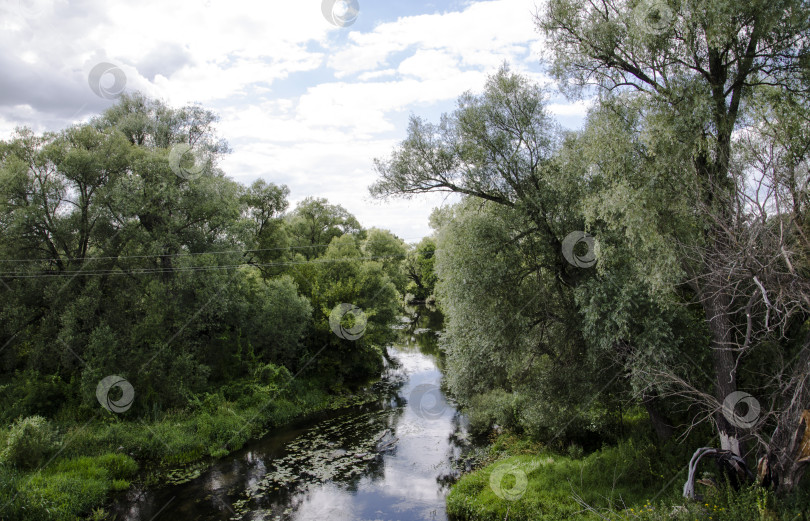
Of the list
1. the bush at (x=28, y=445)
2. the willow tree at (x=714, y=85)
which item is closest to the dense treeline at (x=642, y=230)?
the willow tree at (x=714, y=85)

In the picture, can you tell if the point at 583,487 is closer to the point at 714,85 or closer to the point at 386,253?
the point at 714,85

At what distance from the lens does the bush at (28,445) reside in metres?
13.3

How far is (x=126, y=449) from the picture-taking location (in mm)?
15977

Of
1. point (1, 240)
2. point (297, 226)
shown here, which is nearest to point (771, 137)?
point (1, 240)

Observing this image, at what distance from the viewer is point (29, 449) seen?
44.6 feet

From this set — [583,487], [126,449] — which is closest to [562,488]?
[583,487]

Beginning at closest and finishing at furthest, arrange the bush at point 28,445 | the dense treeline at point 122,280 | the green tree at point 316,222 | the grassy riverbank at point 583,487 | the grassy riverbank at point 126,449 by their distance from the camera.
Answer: the grassy riverbank at point 583,487
the grassy riverbank at point 126,449
the bush at point 28,445
the dense treeline at point 122,280
the green tree at point 316,222

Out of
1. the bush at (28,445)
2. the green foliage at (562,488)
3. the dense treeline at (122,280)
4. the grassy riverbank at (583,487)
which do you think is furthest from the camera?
the dense treeline at (122,280)

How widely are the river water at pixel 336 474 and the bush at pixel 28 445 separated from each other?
3.01 meters

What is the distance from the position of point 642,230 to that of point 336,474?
11.3 m

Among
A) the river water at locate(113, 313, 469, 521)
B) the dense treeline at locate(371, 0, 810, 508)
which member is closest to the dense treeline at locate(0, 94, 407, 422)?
the river water at locate(113, 313, 469, 521)

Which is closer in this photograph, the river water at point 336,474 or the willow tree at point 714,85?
the willow tree at point 714,85

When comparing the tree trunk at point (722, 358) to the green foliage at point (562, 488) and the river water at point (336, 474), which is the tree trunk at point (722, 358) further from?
the river water at point (336, 474)

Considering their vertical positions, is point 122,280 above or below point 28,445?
above
